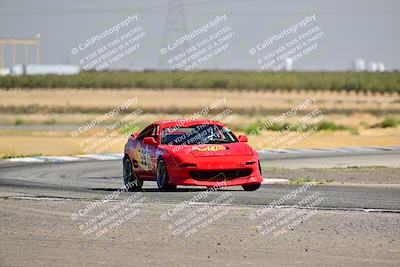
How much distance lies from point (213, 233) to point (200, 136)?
22.1ft

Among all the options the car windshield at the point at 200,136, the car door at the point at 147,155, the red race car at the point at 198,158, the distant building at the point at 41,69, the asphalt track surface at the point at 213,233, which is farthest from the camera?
the distant building at the point at 41,69

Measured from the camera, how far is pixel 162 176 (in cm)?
1925

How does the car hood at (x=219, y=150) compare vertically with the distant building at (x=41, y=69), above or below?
above

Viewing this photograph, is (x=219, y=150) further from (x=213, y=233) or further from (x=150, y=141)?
(x=213, y=233)

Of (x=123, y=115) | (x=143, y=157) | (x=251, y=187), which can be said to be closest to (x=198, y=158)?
(x=251, y=187)

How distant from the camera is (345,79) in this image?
134875 millimetres

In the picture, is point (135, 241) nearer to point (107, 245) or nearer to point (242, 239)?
point (107, 245)

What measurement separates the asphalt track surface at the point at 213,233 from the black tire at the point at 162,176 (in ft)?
0.57

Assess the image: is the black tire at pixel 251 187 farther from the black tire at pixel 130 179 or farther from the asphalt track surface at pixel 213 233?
the black tire at pixel 130 179

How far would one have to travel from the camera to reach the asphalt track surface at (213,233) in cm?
1093

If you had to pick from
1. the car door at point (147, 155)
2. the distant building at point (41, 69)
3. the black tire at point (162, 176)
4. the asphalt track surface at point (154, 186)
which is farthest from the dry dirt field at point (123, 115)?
the distant building at point (41, 69)

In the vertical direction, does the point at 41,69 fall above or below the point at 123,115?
below

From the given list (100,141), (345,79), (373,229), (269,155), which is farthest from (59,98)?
(373,229)

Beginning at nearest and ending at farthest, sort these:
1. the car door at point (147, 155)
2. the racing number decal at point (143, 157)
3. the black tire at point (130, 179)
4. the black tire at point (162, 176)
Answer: the black tire at point (162, 176) < the car door at point (147, 155) < the racing number decal at point (143, 157) < the black tire at point (130, 179)
